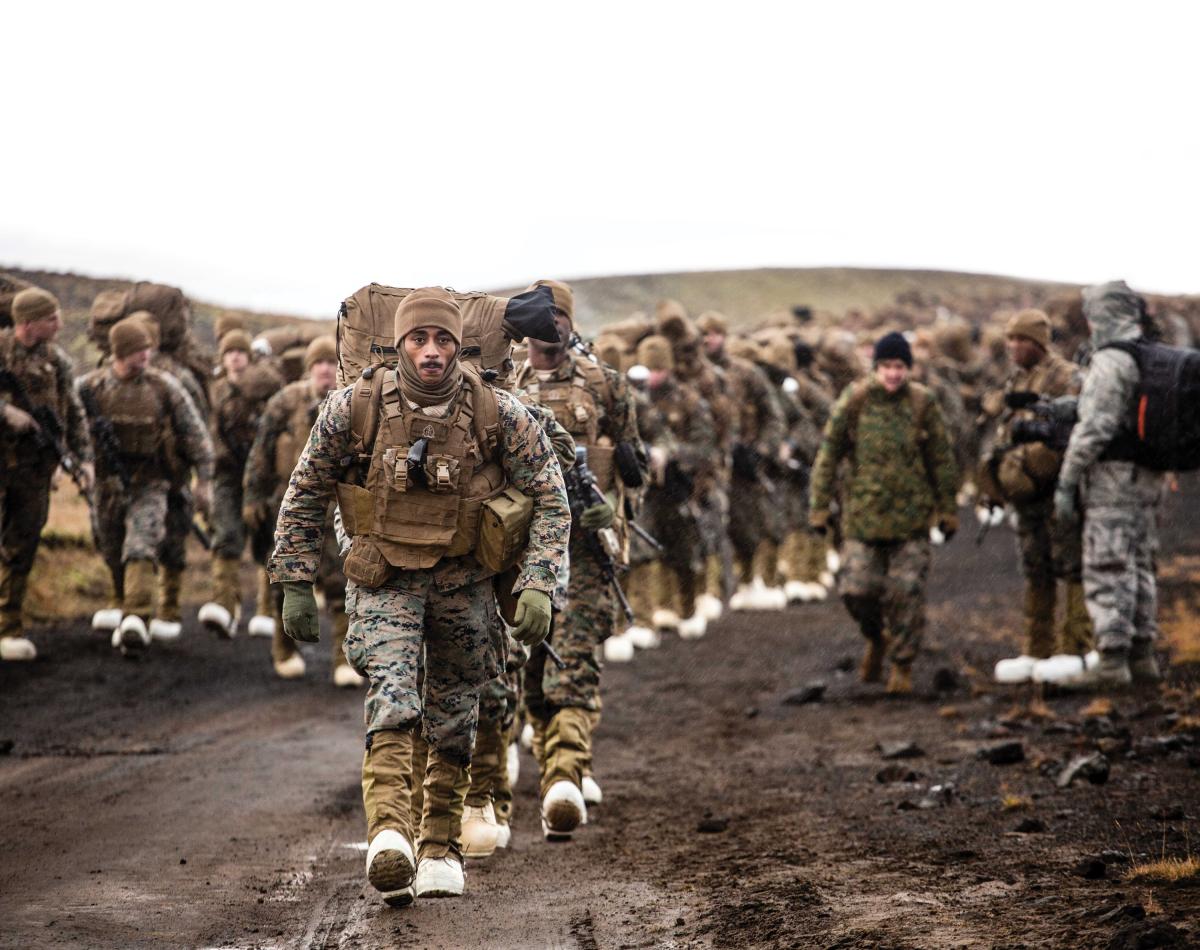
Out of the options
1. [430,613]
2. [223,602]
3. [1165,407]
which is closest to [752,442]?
[223,602]

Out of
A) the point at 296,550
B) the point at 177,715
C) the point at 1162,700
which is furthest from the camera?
the point at 177,715

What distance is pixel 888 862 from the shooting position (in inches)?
281

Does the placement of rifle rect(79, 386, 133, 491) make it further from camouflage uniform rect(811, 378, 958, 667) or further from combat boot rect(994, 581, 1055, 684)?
combat boot rect(994, 581, 1055, 684)

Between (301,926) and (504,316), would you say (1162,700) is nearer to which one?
(504,316)

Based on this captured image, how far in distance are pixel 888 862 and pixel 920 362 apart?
16.5 meters

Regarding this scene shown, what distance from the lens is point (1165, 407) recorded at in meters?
11.0

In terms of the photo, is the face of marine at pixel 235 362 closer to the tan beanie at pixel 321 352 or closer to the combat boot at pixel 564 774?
the tan beanie at pixel 321 352

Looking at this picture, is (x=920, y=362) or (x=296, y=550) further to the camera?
(x=920, y=362)

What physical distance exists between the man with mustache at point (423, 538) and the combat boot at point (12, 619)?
706cm

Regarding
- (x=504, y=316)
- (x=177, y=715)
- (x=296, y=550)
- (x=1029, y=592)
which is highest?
(x=504, y=316)

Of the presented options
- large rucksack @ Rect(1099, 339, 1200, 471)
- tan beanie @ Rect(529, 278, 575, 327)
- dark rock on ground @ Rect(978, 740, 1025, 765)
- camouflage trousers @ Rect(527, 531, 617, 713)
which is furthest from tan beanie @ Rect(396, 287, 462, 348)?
large rucksack @ Rect(1099, 339, 1200, 471)

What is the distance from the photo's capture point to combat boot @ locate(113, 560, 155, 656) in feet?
42.8

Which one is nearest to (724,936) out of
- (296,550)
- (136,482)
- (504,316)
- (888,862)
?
(888,862)

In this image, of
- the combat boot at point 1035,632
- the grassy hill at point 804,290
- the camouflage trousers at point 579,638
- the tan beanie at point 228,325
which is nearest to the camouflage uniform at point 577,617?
the camouflage trousers at point 579,638
